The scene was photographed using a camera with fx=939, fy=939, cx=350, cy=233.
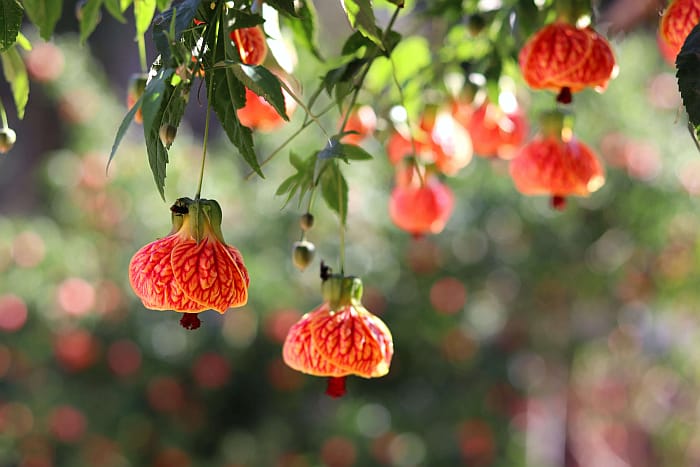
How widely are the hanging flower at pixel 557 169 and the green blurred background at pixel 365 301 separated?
4.12 ft

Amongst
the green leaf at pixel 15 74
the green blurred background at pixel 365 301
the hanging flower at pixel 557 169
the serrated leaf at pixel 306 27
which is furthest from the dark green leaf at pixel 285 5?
the green blurred background at pixel 365 301

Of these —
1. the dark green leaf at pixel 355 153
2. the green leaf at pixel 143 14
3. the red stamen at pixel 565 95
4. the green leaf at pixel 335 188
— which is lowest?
the green leaf at pixel 335 188

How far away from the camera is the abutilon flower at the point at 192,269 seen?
62cm

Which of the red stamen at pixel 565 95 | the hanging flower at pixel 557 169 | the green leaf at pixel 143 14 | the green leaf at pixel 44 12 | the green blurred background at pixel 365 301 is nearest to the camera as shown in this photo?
the green leaf at pixel 44 12

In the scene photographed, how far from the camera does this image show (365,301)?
241cm

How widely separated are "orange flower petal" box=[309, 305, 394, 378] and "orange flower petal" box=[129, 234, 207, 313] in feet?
0.41

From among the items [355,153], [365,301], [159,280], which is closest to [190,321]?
[159,280]

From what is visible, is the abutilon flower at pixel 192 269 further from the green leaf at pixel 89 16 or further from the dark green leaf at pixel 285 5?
the green leaf at pixel 89 16

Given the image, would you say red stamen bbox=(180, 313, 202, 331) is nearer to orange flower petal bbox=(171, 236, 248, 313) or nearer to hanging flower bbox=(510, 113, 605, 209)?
orange flower petal bbox=(171, 236, 248, 313)

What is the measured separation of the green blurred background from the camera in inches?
91.2

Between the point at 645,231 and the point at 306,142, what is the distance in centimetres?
90

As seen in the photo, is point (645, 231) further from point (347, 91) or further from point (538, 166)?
point (347, 91)

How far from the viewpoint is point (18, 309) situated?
255 cm

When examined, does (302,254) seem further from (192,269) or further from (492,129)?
(492,129)
